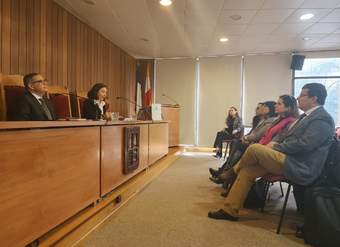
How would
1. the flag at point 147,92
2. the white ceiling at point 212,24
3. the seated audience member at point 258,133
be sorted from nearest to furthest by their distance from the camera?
the seated audience member at point 258,133 → the white ceiling at point 212,24 → the flag at point 147,92

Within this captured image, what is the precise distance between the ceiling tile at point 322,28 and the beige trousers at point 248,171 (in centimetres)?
375

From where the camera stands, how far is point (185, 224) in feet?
6.89

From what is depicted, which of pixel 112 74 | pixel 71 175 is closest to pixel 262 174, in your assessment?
pixel 71 175

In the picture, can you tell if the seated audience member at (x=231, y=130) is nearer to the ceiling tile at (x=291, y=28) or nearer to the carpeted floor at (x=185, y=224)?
the ceiling tile at (x=291, y=28)

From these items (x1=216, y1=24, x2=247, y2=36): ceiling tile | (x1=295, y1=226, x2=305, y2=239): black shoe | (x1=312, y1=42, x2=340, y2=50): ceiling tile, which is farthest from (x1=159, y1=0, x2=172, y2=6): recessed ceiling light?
(x1=312, y1=42, x2=340, y2=50): ceiling tile

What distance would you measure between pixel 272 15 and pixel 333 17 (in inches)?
41.3

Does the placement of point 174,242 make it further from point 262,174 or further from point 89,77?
point 89,77

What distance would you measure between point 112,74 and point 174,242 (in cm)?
486

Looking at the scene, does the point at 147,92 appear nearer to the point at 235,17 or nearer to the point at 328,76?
the point at 235,17

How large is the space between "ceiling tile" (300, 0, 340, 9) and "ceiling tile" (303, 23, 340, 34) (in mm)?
789

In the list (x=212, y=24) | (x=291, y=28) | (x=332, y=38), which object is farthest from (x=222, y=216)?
(x=332, y=38)

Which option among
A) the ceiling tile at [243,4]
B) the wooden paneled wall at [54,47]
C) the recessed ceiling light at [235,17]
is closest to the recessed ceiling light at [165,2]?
the ceiling tile at [243,4]

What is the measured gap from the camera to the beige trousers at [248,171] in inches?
83.0

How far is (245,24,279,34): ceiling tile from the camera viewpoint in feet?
15.6
